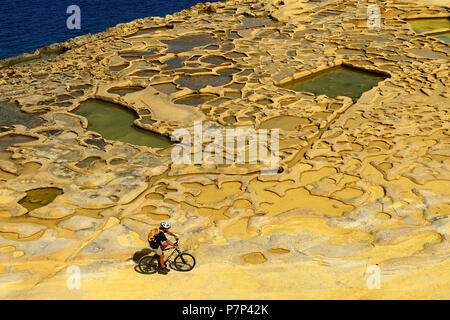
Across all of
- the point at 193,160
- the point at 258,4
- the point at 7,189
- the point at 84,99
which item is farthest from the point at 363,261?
the point at 258,4

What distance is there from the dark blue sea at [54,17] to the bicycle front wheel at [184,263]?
21.4 m

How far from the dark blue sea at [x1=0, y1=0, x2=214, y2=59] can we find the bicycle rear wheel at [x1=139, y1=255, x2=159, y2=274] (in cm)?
2114

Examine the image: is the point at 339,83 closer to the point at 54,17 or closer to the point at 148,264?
the point at 148,264

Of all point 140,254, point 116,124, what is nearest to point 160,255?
point 140,254

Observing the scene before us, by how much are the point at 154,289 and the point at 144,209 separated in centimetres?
325

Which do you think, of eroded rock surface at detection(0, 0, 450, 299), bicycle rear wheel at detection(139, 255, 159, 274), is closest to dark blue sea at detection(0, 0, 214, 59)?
eroded rock surface at detection(0, 0, 450, 299)

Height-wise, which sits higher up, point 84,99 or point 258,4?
point 258,4

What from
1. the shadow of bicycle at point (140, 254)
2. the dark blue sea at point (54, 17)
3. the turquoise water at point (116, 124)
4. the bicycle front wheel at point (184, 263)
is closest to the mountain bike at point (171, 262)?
the bicycle front wheel at point (184, 263)

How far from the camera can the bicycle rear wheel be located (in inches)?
255

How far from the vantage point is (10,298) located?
561 centimetres

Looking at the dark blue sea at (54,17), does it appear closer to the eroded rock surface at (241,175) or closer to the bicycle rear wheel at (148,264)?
the eroded rock surface at (241,175)

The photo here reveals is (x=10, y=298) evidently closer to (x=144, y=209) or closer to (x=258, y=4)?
(x=144, y=209)

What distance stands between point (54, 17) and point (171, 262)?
29337mm

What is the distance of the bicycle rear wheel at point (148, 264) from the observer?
21.3 ft
